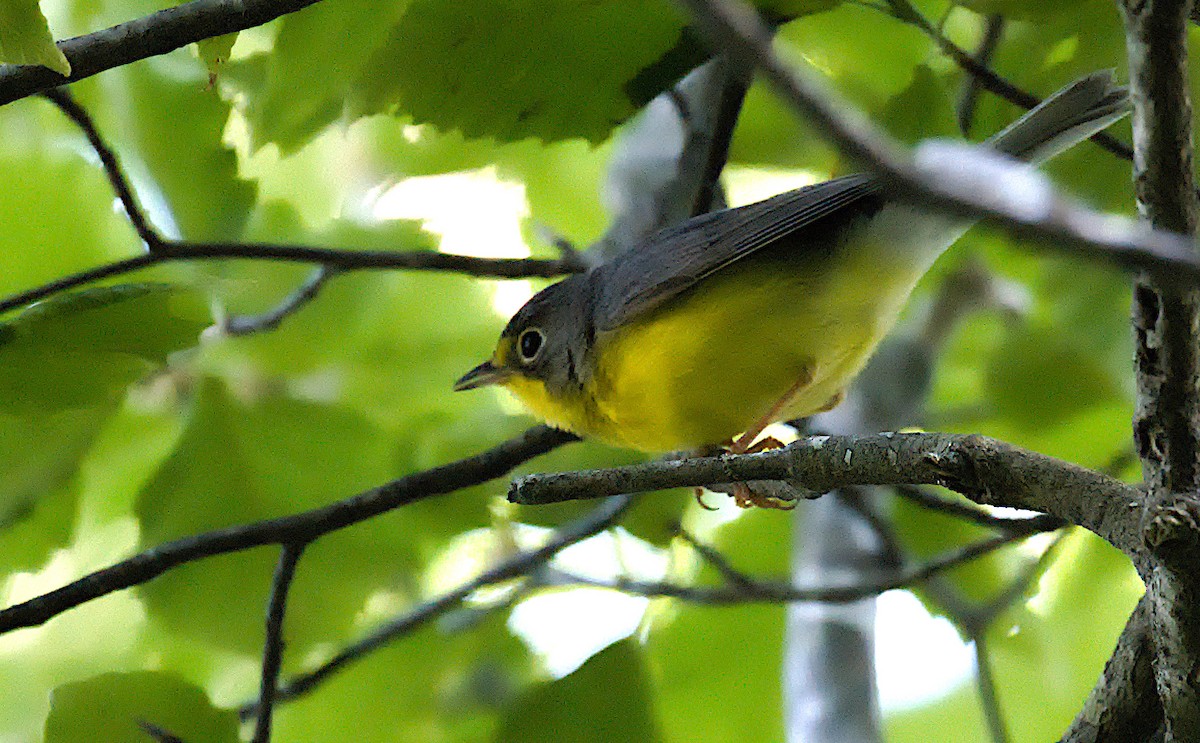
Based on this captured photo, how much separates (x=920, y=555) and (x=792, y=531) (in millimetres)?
481

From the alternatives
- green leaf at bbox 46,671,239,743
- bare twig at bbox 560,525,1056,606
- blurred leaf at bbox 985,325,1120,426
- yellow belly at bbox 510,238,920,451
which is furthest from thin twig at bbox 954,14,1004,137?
green leaf at bbox 46,671,239,743

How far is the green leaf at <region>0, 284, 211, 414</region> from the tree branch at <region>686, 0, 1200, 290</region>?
4.40 feet

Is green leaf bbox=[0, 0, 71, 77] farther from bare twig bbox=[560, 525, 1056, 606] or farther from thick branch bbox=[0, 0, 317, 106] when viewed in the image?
bare twig bbox=[560, 525, 1056, 606]

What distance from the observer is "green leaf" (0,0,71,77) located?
4.11 feet

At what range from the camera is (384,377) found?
323 centimetres

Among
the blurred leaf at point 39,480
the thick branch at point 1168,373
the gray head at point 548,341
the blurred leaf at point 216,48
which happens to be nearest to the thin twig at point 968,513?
the gray head at point 548,341

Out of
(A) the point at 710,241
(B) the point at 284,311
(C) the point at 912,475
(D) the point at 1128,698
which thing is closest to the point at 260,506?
(B) the point at 284,311

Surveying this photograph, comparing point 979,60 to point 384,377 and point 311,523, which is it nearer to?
point 311,523

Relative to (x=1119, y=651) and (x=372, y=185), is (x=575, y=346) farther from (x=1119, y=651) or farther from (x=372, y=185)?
(x=1119, y=651)

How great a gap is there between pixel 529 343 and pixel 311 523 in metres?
1.03

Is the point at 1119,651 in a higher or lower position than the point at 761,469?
lower

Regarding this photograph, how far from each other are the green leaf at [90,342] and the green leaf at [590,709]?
2.91ft

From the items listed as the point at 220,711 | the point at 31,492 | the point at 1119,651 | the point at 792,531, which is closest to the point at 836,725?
the point at 792,531

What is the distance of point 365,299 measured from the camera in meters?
3.04
